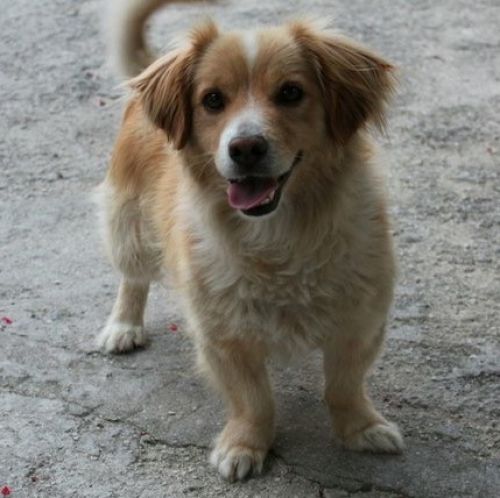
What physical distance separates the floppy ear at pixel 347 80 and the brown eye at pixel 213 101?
308 millimetres

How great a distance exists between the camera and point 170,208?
3643 mm

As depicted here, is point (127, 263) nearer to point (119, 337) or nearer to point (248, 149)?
point (119, 337)

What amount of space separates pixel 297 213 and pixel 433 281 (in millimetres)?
1408

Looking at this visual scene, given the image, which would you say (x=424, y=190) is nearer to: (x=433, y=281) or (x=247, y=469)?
(x=433, y=281)

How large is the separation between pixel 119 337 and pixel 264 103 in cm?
145

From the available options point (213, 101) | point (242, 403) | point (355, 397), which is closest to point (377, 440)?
point (355, 397)

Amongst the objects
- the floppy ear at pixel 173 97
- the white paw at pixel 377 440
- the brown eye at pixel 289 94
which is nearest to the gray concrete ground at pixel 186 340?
the white paw at pixel 377 440

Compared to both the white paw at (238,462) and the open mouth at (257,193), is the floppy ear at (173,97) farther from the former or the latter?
the white paw at (238,462)

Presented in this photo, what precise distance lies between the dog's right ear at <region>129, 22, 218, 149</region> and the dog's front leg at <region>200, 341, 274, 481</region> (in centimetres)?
71

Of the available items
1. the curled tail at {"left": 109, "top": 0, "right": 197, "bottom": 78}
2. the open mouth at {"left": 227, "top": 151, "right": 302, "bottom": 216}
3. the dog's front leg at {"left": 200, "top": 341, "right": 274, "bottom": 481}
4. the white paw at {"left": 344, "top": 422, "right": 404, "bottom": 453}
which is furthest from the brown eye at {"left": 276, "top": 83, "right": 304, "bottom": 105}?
the white paw at {"left": 344, "top": 422, "right": 404, "bottom": 453}

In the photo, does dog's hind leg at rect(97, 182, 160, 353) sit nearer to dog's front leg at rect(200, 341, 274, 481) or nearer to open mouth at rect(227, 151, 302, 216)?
dog's front leg at rect(200, 341, 274, 481)

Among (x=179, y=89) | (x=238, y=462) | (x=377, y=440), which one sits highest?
(x=179, y=89)

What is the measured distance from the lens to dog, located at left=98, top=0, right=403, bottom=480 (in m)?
3.07

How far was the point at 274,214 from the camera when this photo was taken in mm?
3172
